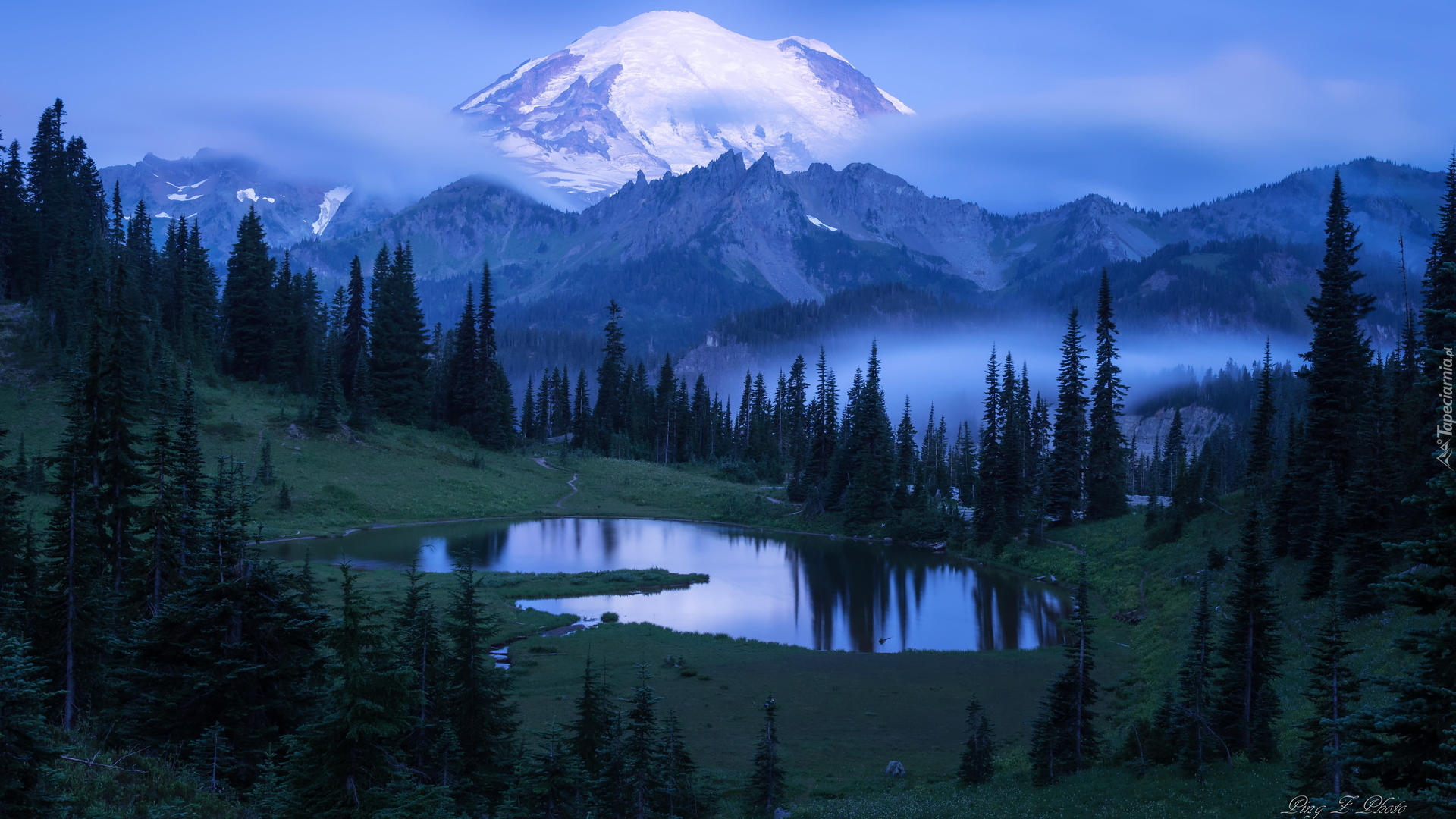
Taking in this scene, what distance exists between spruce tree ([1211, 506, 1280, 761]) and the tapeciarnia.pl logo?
450 inches

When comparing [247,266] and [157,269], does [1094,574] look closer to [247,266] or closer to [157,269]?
[247,266]

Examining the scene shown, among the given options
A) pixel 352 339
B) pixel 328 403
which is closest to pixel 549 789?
pixel 328 403

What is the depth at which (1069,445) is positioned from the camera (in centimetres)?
7912

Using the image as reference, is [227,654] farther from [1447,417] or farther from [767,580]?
[767,580]

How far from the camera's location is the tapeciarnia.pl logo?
29.9 ft

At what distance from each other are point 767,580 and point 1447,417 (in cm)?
5554

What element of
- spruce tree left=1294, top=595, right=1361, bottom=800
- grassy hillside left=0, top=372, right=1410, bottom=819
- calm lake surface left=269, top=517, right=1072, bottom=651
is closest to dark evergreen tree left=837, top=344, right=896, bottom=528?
calm lake surface left=269, top=517, right=1072, bottom=651

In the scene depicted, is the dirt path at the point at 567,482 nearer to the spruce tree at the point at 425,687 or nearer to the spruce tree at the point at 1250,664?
the spruce tree at the point at 425,687

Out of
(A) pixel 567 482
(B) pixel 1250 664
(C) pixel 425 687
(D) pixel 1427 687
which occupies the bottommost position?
(B) pixel 1250 664

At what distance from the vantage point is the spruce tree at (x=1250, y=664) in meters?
21.4

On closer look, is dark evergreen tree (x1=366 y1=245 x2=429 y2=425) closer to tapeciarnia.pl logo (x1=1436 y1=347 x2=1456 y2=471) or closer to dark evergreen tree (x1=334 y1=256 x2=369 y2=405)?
dark evergreen tree (x1=334 y1=256 x2=369 y2=405)

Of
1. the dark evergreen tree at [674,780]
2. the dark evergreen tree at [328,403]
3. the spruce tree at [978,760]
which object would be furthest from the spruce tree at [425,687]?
the dark evergreen tree at [328,403]

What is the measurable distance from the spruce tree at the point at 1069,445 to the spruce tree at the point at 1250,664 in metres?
55.6

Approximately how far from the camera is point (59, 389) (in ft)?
236
